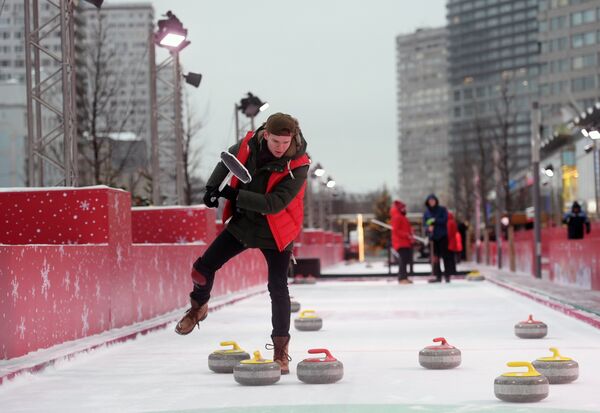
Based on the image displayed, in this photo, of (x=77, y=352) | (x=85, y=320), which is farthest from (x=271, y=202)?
(x=85, y=320)

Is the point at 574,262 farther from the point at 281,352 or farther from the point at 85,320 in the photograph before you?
the point at 281,352

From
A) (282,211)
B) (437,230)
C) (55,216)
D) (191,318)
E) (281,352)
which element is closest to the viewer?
(282,211)

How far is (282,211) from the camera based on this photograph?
7152mm

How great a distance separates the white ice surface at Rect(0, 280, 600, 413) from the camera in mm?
6051

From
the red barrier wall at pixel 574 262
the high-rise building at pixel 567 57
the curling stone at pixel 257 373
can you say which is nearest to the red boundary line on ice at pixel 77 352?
the curling stone at pixel 257 373

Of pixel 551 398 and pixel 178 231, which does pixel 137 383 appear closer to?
pixel 551 398

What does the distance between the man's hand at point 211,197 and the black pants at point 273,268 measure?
468mm

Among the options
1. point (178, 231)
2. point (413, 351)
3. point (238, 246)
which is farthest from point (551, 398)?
point (178, 231)

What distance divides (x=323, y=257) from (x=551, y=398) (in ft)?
138

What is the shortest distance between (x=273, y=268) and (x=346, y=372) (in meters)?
0.87

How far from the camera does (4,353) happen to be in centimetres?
790

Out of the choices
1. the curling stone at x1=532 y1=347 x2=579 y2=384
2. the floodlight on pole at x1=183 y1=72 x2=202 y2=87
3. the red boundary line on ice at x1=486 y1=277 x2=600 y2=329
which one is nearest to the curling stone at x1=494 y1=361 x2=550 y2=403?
the curling stone at x1=532 y1=347 x2=579 y2=384

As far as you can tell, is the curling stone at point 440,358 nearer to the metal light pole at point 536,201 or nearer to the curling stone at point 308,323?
the curling stone at point 308,323

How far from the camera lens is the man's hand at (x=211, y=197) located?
22.5 ft
